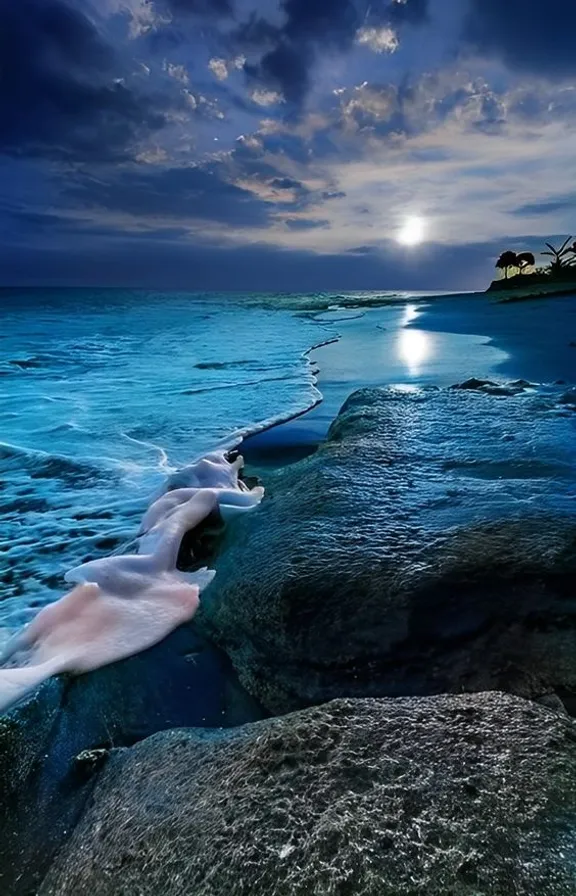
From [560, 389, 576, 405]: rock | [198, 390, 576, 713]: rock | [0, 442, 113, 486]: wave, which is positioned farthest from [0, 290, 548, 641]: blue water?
[560, 389, 576, 405]: rock

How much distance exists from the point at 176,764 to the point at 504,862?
91 centimetres

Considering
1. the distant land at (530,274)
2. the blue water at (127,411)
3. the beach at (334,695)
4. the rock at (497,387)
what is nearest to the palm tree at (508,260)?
the distant land at (530,274)

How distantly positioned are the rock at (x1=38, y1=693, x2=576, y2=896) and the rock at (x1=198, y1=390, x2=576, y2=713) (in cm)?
40

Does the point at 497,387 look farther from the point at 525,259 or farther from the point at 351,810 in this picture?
the point at 525,259

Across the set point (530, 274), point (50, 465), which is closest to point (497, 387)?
point (50, 465)

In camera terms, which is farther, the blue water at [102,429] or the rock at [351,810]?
the blue water at [102,429]

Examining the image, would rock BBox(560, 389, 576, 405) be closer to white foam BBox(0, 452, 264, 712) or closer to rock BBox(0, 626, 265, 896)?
white foam BBox(0, 452, 264, 712)

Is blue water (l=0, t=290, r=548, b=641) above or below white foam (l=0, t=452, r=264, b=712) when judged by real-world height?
below

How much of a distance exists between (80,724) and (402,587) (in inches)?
50.9

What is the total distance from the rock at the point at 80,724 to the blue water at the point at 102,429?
0.86m

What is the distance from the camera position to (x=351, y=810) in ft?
3.93

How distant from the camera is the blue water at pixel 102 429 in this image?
11.9 ft

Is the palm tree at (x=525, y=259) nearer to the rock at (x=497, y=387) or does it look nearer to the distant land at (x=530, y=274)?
the distant land at (x=530, y=274)

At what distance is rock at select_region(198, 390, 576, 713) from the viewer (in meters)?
1.97
